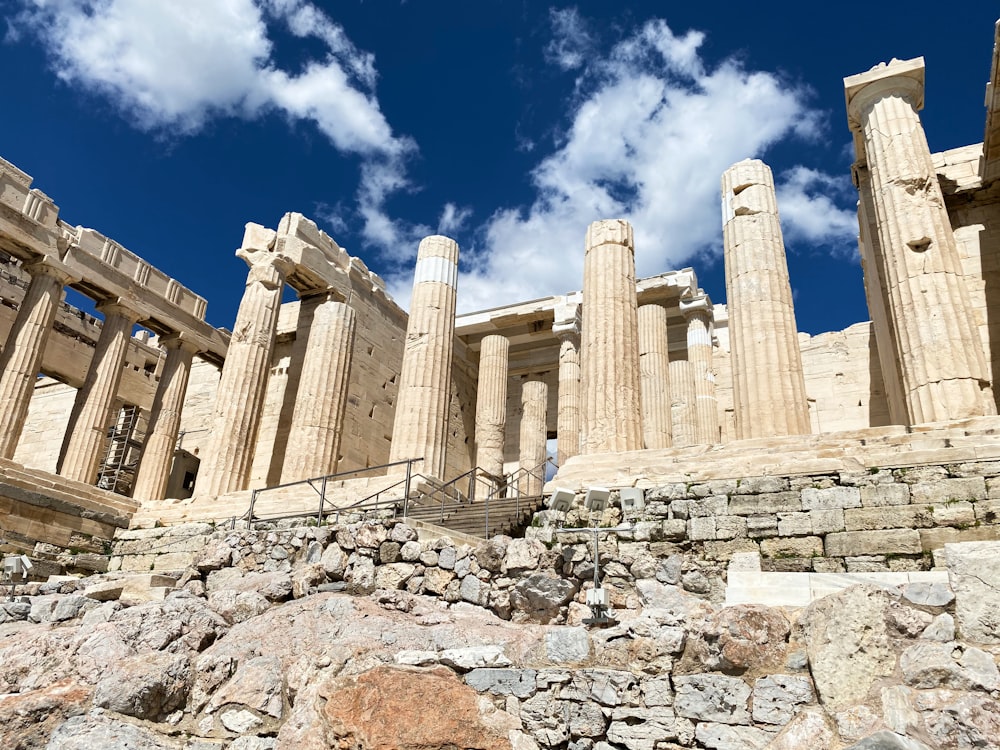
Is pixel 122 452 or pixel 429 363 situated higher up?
pixel 429 363

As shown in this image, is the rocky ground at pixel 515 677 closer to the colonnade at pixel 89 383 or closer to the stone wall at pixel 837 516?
the stone wall at pixel 837 516

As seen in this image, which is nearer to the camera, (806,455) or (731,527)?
(731,527)

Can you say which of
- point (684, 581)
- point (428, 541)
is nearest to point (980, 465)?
point (684, 581)

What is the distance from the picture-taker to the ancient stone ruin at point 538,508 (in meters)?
5.89

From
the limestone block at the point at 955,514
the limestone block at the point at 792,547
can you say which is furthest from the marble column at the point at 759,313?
the limestone block at the point at 955,514

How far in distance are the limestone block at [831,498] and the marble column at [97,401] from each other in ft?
60.1

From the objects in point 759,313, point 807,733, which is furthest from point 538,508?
point 807,733

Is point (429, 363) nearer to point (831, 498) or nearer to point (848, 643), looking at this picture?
point (831, 498)

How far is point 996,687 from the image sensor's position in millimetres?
4938

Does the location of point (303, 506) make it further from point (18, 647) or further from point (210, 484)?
point (18, 647)

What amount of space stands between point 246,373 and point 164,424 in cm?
474

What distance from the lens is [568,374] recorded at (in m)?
25.0

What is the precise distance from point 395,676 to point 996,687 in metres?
4.30

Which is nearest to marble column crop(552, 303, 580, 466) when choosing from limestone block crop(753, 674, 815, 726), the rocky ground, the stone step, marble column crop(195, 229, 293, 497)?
marble column crop(195, 229, 293, 497)
